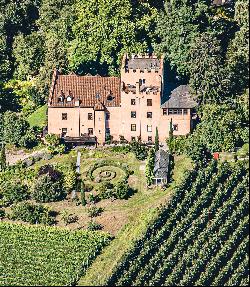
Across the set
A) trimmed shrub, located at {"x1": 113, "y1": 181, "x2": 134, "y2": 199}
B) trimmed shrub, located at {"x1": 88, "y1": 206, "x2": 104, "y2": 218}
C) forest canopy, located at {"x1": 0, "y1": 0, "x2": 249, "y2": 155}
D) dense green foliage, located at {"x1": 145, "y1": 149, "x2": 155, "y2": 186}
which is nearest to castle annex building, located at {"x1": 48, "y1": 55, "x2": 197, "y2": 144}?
forest canopy, located at {"x1": 0, "y1": 0, "x2": 249, "y2": 155}

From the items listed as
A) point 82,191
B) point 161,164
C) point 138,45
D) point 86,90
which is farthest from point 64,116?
point 138,45

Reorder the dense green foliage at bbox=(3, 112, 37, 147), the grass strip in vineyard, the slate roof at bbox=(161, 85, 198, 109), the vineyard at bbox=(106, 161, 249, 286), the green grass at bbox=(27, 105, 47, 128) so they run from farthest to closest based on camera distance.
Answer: the green grass at bbox=(27, 105, 47, 128) < the dense green foliage at bbox=(3, 112, 37, 147) < the slate roof at bbox=(161, 85, 198, 109) < the vineyard at bbox=(106, 161, 249, 286) < the grass strip in vineyard

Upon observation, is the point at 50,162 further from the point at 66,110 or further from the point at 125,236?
the point at 125,236

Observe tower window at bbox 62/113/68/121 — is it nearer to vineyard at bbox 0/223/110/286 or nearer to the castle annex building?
the castle annex building

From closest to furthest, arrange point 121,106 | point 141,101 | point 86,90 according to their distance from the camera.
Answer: point 141,101 < point 121,106 < point 86,90

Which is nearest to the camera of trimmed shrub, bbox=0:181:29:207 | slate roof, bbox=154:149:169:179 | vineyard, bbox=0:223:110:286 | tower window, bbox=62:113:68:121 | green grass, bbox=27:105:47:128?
vineyard, bbox=0:223:110:286

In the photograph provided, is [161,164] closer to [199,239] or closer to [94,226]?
[94,226]
